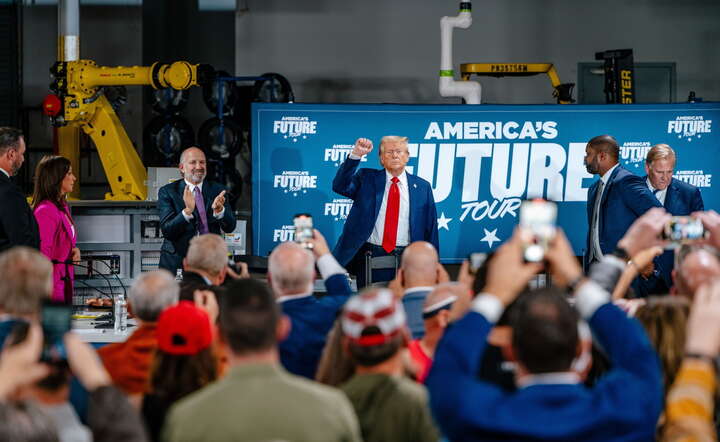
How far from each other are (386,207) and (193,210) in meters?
1.23

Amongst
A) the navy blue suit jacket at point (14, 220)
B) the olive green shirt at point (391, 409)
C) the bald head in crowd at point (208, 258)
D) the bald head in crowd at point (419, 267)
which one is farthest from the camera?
the navy blue suit jacket at point (14, 220)

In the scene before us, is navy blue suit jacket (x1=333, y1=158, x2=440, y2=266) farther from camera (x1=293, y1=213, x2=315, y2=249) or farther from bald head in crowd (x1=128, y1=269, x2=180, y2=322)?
bald head in crowd (x1=128, y1=269, x2=180, y2=322)

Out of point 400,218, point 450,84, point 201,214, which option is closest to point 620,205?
point 400,218

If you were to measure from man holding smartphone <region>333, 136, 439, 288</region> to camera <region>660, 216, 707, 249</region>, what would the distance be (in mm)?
3658

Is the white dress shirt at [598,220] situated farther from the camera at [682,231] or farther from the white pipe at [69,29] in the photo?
the white pipe at [69,29]

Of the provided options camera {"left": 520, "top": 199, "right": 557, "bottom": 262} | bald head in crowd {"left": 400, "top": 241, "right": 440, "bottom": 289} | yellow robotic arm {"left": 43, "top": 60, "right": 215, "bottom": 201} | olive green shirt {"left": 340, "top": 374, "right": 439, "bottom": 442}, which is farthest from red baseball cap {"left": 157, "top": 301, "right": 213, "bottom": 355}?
yellow robotic arm {"left": 43, "top": 60, "right": 215, "bottom": 201}

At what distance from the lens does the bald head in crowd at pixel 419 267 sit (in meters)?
3.91

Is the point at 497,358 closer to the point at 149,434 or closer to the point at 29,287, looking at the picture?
the point at 149,434

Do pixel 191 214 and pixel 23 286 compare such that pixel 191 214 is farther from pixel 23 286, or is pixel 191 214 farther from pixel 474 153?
pixel 23 286

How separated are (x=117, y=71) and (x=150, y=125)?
110 cm

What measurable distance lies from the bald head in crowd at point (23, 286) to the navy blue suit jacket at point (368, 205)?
13.3 ft

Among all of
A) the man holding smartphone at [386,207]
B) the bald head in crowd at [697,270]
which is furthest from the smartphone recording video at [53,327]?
the man holding smartphone at [386,207]

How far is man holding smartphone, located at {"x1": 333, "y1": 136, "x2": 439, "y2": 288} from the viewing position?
6840mm

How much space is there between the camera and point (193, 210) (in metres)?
6.80
